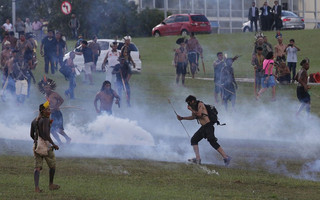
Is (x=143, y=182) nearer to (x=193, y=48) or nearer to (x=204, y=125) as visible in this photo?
(x=204, y=125)

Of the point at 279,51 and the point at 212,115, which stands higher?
the point at 279,51

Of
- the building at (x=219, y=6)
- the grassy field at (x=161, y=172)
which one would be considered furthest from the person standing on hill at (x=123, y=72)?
the building at (x=219, y=6)

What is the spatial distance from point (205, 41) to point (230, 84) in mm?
14094

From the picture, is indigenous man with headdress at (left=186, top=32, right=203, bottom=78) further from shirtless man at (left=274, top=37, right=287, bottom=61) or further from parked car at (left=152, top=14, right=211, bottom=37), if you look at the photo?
parked car at (left=152, top=14, right=211, bottom=37)

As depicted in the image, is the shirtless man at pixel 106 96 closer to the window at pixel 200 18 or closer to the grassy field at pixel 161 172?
the grassy field at pixel 161 172

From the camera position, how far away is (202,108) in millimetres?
15844

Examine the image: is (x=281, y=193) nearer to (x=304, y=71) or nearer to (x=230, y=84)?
(x=304, y=71)

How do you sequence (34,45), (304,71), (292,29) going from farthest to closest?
(292,29), (34,45), (304,71)

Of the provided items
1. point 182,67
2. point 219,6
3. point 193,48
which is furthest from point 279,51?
point 219,6

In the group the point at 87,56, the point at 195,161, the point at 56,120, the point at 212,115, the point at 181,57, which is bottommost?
the point at 195,161

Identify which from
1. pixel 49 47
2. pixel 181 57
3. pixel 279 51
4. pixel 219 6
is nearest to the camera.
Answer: pixel 219 6

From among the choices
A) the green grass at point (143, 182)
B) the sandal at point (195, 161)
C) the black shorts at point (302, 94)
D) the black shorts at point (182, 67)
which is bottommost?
the sandal at point (195, 161)

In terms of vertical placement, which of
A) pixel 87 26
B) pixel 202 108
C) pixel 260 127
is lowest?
pixel 260 127

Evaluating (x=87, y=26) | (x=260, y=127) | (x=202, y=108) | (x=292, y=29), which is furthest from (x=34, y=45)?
(x=292, y=29)
